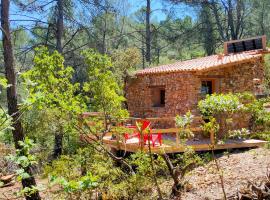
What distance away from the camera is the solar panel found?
50.8 feet

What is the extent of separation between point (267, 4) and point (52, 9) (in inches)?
671

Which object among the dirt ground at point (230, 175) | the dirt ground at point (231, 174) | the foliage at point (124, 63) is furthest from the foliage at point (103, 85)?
the foliage at point (124, 63)

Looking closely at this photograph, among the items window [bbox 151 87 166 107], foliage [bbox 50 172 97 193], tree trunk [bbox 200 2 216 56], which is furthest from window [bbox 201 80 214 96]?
tree trunk [bbox 200 2 216 56]

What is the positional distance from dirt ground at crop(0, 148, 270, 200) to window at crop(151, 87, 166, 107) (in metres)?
5.24

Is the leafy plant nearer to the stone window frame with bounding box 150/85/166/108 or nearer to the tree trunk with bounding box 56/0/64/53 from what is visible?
the stone window frame with bounding box 150/85/166/108

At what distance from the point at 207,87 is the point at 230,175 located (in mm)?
5373

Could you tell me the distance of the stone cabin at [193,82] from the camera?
1308 cm

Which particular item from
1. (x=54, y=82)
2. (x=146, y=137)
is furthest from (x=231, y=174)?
(x=54, y=82)

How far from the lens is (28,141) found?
3307mm

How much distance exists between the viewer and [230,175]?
29.4 ft

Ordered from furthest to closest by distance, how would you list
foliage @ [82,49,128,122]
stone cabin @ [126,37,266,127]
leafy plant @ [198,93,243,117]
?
stone cabin @ [126,37,266,127] < foliage @ [82,49,128,122] < leafy plant @ [198,93,243,117]

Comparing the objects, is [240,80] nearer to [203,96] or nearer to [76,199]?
[203,96]

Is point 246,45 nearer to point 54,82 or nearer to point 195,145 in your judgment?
point 195,145

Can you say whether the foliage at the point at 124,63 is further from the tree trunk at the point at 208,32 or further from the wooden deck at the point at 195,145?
the tree trunk at the point at 208,32
